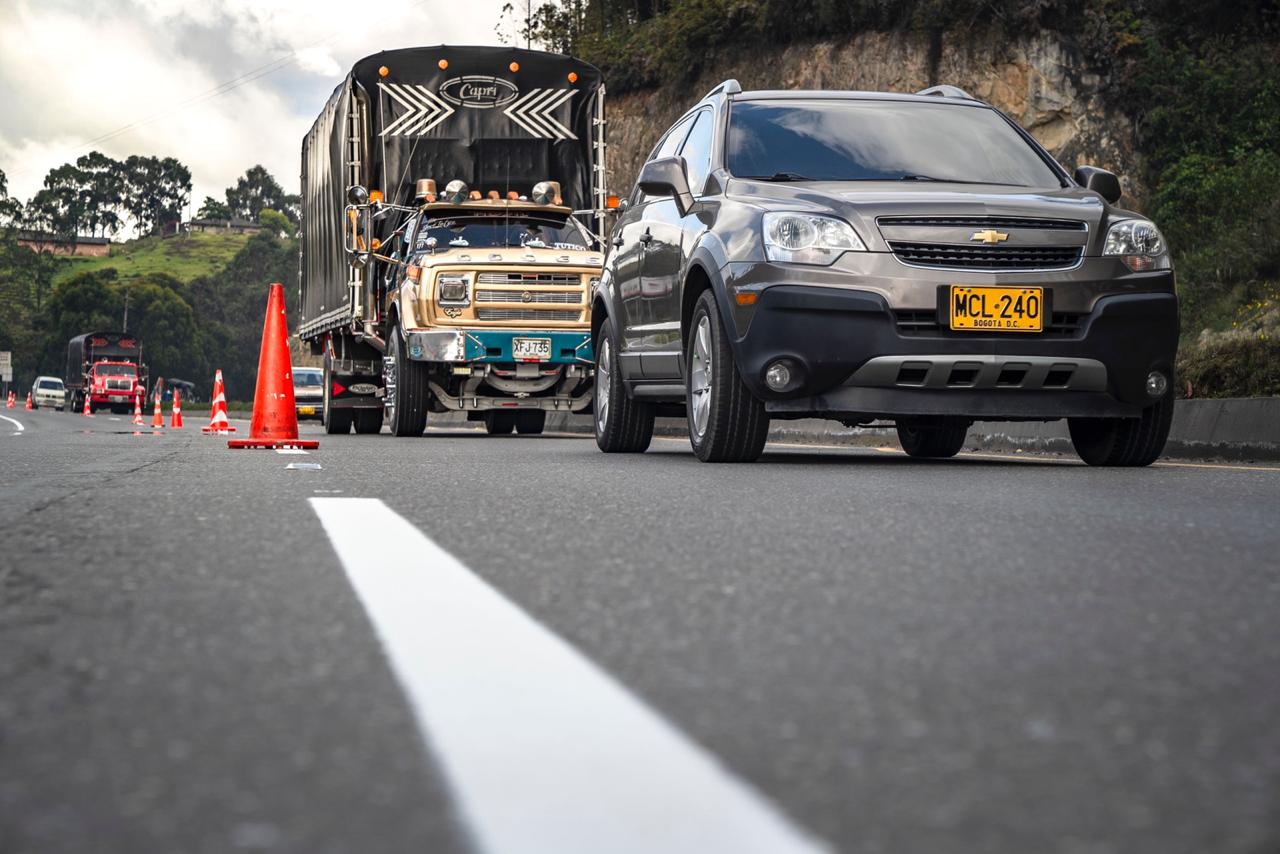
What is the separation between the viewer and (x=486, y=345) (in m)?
17.0

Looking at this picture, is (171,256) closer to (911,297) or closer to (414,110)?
(414,110)

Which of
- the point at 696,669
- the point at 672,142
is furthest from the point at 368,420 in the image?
the point at 696,669

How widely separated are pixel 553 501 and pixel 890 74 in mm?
23795

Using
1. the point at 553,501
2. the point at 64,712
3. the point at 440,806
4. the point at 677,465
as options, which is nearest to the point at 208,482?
the point at 553,501

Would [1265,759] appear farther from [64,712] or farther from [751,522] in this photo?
[751,522]

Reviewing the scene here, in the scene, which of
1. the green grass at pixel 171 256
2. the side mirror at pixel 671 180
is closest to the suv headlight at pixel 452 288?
the side mirror at pixel 671 180

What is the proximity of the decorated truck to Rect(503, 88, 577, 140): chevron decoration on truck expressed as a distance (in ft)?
0.05

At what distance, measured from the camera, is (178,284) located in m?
129

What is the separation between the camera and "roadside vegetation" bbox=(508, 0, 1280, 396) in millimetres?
20500

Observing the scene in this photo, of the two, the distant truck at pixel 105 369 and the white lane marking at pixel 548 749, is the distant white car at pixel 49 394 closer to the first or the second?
the distant truck at pixel 105 369

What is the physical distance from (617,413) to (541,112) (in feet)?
25.2

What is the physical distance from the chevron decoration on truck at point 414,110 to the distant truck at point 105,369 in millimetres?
54052

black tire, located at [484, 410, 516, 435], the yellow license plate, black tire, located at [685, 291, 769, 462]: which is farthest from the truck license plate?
the yellow license plate

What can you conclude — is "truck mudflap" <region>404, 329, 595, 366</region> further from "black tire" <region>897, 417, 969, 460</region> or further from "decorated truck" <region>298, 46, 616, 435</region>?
"black tire" <region>897, 417, 969, 460</region>
